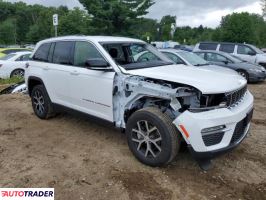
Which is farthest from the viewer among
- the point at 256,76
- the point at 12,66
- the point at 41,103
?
the point at 12,66

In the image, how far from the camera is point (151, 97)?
4383 millimetres

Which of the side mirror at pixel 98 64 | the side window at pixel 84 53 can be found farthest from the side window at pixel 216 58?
A: the side mirror at pixel 98 64

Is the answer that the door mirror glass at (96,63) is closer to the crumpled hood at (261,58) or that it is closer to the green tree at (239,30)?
the crumpled hood at (261,58)

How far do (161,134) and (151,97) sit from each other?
0.59 m

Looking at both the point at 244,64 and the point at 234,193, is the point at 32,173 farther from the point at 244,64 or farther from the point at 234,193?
the point at 244,64

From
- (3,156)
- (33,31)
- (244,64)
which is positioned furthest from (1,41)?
(3,156)

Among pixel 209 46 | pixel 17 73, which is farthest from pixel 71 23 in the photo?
pixel 17 73

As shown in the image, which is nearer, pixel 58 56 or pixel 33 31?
pixel 58 56

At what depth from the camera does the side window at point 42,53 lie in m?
6.31

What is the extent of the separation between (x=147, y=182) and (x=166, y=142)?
0.57 metres

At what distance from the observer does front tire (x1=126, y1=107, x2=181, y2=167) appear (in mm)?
4016

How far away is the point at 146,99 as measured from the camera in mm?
4539

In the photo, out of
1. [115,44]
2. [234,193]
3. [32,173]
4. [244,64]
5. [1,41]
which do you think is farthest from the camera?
[1,41]

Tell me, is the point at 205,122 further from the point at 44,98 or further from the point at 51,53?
the point at 44,98
